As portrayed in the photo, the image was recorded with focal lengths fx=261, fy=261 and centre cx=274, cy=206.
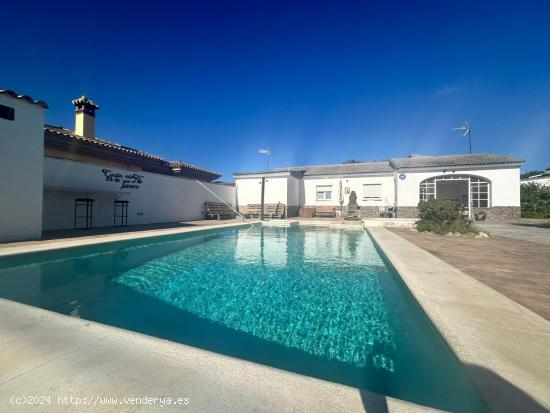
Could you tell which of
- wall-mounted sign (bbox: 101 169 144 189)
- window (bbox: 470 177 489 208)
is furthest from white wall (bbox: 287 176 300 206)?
window (bbox: 470 177 489 208)

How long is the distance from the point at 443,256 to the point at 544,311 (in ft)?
11.0

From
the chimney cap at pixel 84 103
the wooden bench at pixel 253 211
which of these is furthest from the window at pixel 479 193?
the chimney cap at pixel 84 103

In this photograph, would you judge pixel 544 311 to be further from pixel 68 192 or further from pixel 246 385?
pixel 68 192

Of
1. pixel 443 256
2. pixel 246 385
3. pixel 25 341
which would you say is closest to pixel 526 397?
pixel 246 385

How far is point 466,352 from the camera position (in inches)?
81.4

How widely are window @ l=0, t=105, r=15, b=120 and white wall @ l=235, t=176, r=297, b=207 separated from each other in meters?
16.6

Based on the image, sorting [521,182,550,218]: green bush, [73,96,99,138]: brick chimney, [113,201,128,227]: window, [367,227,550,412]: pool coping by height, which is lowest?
[367,227,550,412]: pool coping

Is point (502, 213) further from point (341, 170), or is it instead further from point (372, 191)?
point (341, 170)

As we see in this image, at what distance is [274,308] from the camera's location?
3998 mm

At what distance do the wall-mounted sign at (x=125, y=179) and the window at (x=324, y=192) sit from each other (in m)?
14.8

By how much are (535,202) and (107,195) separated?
27772 millimetres

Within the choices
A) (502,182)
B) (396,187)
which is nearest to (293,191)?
(396,187)

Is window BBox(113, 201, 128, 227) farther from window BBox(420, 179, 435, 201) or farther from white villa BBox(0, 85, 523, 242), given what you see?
window BBox(420, 179, 435, 201)

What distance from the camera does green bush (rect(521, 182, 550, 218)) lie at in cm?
1872
